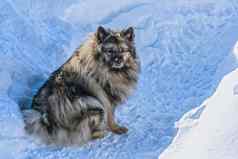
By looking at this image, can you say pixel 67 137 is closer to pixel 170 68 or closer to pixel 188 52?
pixel 170 68

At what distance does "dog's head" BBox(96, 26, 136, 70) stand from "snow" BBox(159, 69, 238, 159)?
1158 mm

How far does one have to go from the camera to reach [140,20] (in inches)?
360

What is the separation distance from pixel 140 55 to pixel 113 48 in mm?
1873

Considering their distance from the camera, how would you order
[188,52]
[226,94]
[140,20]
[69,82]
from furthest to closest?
[140,20], [188,52], [69,82], [226,94]

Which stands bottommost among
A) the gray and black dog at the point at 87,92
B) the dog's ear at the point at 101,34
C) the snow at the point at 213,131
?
the snow at the point at 213,131

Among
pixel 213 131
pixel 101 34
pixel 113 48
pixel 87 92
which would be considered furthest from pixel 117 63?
pixel 213 131

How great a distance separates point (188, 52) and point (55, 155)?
10.7 ft

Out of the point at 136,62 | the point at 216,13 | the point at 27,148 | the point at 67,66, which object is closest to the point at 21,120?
the point at 27,148

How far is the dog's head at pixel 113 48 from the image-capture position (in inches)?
259

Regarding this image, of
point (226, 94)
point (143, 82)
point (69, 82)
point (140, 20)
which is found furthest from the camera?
point (140, 20)

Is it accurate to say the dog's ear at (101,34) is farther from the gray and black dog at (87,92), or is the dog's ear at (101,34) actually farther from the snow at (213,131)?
the snow at (213,131)

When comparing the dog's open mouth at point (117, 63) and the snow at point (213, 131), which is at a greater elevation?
the dog's open mouth at point (117, 63)

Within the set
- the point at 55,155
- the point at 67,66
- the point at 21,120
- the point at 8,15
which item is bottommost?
the point at 55,155

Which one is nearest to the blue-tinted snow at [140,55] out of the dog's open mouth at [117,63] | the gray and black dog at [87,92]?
the gray and black dog at [87,92]
